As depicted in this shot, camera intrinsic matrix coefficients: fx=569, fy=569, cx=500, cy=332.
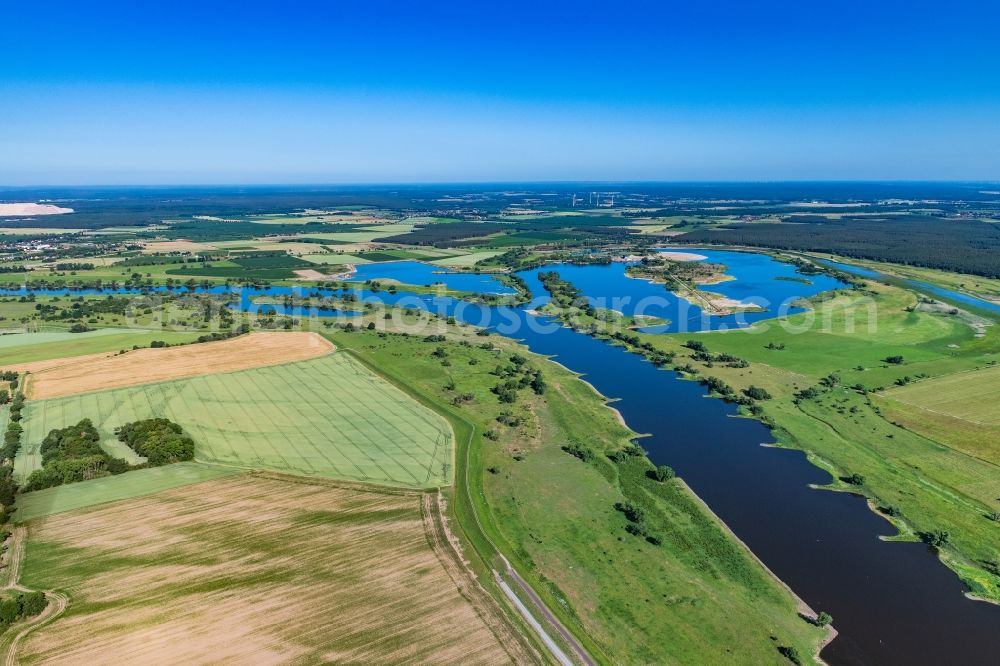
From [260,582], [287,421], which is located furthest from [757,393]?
[260,582]

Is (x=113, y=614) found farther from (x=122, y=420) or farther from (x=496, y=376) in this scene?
(x=496, y=376)

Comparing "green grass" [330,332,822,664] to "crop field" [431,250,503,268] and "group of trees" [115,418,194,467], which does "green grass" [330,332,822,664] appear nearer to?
"group of trees" [115,418,194,467]

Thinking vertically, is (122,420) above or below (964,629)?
above

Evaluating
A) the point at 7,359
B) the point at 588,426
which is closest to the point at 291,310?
the point at 7,359

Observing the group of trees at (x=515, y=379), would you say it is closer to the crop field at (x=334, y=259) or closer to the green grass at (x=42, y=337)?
the green grass at (x=42, y=337)

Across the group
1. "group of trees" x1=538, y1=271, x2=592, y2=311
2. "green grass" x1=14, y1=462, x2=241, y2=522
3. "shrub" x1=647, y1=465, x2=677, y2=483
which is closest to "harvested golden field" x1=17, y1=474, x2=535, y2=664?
"green grass" x1=14, y1=462, x2=241, y2=522

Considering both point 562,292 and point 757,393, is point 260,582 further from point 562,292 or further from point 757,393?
point 562,292

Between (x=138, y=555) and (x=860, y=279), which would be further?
(x=860, y=279)
